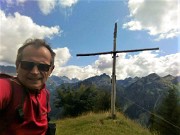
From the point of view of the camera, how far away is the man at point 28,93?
92.9 inches

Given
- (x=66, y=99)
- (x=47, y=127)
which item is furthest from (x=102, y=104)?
(x=47, y=127)

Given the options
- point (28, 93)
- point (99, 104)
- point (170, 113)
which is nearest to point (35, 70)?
point (28, 93)

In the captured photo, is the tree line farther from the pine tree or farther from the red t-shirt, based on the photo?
the red t-shirt

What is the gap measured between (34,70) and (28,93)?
215 mm

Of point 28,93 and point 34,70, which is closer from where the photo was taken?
point 28,93

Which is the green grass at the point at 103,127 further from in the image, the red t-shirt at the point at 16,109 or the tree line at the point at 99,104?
the tree line at the point at 99,104

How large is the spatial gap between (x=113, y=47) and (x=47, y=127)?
14557mm

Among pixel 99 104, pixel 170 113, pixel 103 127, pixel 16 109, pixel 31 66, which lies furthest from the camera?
pixel 99 104

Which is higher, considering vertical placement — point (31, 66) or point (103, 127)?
point (31, 66)

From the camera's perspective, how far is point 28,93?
2539 mm

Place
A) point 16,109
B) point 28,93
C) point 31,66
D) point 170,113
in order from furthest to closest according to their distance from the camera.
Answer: point 170,113 < point 31,66 < point 28,93 < point 16,109

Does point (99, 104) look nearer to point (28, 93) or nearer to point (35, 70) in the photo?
point (35, 70)

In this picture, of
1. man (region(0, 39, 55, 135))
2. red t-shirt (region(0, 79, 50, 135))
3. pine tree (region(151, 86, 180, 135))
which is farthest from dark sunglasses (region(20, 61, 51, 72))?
pine tree (region(151, 86, 180, 135))

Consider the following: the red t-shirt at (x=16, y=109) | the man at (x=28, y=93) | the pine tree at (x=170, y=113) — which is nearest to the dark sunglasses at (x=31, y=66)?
the man at (x=28, y=93)
